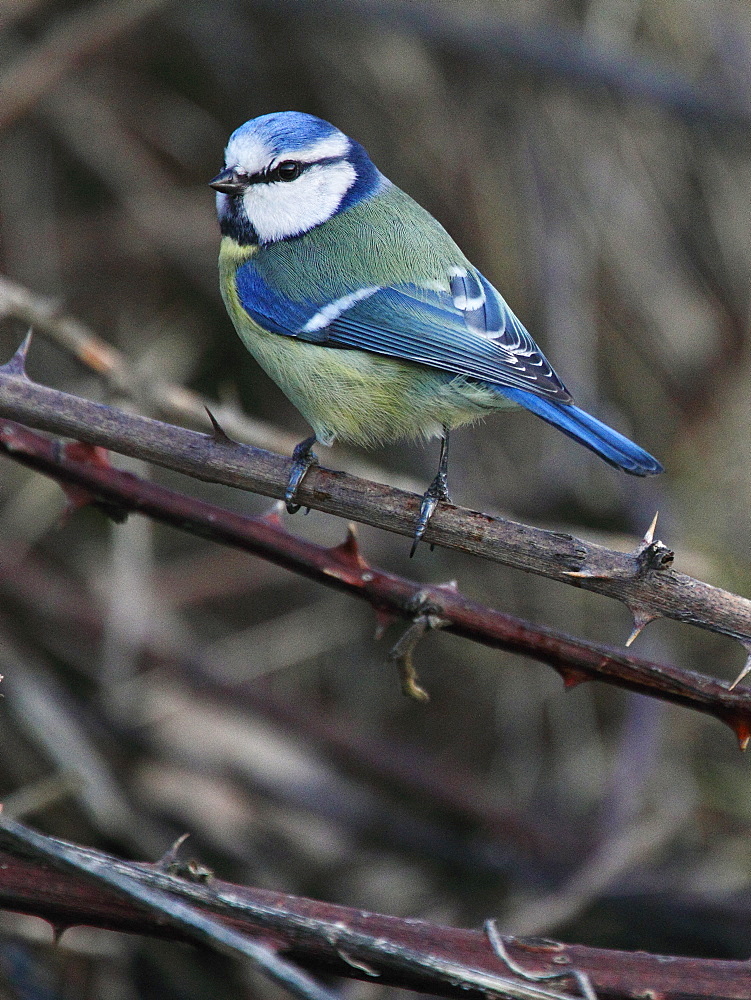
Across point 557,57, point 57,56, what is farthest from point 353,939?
point 557,57

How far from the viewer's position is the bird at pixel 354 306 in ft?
7.21

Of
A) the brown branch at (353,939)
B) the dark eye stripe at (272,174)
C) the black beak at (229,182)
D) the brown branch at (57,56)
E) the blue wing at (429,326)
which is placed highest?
the brown branch at (57,56)

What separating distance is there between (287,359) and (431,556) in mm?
1961

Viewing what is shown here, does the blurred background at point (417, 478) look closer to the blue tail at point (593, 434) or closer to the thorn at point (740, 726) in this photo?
the blue tail at point (593, 434)

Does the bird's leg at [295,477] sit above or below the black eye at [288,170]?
below

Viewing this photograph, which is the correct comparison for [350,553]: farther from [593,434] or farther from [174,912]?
[174,912]

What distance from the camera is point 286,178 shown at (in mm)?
2438

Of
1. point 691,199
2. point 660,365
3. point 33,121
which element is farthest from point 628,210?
point 33,121

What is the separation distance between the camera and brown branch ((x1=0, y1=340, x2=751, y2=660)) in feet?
5.22

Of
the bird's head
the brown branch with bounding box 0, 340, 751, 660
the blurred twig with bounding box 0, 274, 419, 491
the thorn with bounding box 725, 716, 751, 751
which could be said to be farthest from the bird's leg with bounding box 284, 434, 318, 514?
the thorn with bounding box 725, 716, 751, 751

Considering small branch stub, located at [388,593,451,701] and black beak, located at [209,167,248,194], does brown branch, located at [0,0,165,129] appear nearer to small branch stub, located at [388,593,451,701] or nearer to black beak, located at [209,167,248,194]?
black beak, located at [209,167,248,194]

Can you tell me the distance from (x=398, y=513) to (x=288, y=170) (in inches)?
42.2

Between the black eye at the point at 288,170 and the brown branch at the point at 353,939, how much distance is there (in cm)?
163

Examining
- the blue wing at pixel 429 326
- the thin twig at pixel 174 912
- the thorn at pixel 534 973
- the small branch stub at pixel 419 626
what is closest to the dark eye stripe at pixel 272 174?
the blue wing at pixel 429 326
